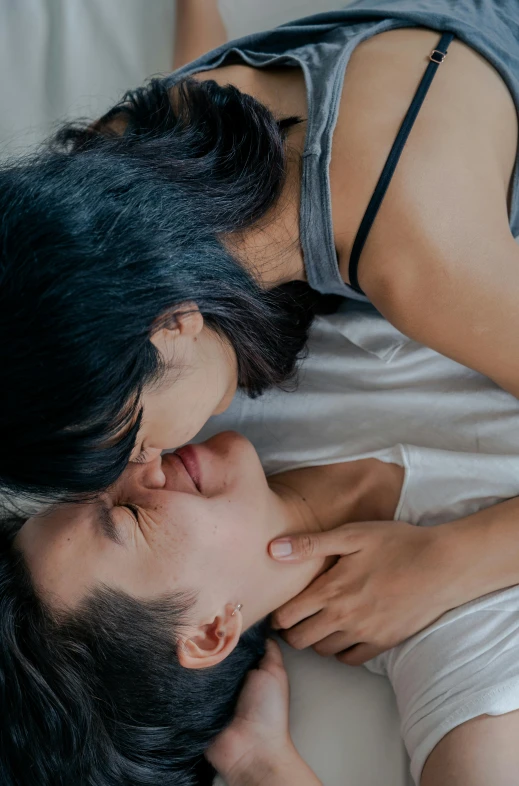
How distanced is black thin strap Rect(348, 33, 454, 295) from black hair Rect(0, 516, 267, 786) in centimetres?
50

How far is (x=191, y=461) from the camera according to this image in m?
0.97

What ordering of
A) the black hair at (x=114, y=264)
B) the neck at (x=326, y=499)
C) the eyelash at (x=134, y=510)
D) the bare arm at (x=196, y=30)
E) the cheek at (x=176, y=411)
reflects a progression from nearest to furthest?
the black hair at (x=114, y=264)
the cheek at (x=176, y=411)
the eyelash at (x=134, y=510)
the neck at (x=326, y=499)
the bare arm at (x=196, y=30)

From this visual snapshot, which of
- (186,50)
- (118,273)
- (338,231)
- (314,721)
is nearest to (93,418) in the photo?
(118,273)

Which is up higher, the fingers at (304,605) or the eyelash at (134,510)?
the eyelash at (134,510)

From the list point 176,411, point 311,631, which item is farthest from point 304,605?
point 176,411

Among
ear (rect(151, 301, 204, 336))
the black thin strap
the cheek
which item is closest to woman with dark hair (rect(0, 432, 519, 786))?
the cheek

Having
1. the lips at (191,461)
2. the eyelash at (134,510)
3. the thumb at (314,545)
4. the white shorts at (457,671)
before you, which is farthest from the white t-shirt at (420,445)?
the eyelash at (134,510)

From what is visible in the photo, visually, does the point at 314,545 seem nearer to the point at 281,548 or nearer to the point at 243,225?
the point at 281,548

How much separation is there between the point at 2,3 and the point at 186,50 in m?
0.43

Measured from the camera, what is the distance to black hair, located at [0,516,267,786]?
86cm

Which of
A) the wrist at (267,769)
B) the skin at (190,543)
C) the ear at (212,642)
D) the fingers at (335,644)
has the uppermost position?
the skin at (190,543)

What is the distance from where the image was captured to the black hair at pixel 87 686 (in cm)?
86

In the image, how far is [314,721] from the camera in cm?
105

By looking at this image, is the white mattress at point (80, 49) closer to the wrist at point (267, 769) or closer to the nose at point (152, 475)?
the nose at point (152, 475)
